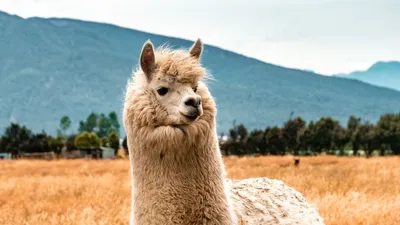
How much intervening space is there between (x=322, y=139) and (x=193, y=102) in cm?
7265

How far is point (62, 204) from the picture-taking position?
11.4 metres

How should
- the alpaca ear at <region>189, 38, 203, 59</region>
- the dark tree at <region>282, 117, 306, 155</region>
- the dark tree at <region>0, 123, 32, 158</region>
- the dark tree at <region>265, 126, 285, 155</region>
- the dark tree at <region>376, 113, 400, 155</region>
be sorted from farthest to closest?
the dark tree at <region>0, 123, 32, 158</region>, the dark tree at <region>265, 126, 285, 155</region>, the dark tree at <region>282, 117, 306, 155</region>, the dark tree at <region>376, 113, 400, 155</region>, the alpaca ear at <region>189, 38, 203, 59</region>

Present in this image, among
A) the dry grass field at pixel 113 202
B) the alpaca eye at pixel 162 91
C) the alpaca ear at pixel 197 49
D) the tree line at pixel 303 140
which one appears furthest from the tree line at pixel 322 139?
the alpaca eye at pixel 162 91

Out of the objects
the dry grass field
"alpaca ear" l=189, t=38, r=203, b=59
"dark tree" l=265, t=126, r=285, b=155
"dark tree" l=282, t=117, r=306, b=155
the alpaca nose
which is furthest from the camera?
"dark tree" l=265, t=126, r=285, b=155

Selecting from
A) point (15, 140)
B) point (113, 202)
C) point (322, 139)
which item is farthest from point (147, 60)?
point (15, 140)

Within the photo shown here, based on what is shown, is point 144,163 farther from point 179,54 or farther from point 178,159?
point 179,54

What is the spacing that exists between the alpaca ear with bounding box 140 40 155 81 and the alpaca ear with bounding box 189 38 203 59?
399 mm

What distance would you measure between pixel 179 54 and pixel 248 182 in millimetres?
2043

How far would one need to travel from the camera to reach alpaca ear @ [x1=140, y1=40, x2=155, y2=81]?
520cm

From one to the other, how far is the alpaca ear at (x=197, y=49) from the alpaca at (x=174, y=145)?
0.23 feet

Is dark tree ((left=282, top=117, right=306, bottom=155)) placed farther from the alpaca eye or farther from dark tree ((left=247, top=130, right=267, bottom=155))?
the alpaca eye

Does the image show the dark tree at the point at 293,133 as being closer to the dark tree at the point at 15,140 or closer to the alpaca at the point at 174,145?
the dark tree at the point at 15,140

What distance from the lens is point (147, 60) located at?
526 centimetres

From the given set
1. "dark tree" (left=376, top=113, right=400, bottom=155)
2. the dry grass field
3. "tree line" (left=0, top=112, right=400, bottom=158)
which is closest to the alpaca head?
the dry grass field
